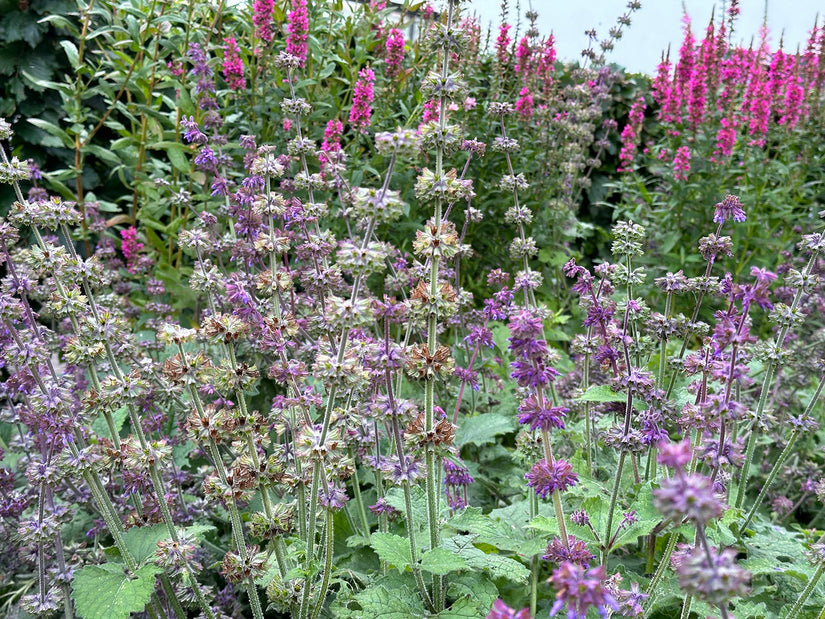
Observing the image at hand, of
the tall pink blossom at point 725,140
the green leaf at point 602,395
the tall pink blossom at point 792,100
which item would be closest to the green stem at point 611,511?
the green leaf at point 602,395

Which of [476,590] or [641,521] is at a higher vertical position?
[641,521]

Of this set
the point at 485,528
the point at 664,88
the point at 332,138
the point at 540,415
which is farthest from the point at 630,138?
the point at 540,415

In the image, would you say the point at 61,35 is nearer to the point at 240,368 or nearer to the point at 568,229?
the point at 568,229

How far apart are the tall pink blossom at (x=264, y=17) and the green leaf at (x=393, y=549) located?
12.3 feet

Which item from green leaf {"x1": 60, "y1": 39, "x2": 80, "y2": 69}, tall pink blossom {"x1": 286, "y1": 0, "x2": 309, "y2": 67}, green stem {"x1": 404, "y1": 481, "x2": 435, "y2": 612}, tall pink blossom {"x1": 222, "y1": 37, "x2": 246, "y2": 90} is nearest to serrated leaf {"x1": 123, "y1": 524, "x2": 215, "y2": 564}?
green stem {"x1": 404, "y1": 481, "x2": 435, "y2": 612}

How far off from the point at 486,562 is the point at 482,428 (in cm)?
137

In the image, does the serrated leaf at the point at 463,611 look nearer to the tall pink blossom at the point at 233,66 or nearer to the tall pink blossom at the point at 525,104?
the tall pink blossom at the point at 233,66

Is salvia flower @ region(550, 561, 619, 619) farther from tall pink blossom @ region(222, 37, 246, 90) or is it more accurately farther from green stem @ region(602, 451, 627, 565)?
tall pink blossom @ region(222, 37, 246, 90)

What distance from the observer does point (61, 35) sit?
20.0 ft

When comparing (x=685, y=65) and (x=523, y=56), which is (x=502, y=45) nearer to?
(x=523, y=56)

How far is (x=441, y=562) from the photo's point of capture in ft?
6.29

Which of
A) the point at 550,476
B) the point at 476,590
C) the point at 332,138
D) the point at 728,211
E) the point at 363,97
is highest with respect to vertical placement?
the point at 363,97

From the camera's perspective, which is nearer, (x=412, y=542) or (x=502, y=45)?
(x=412, y=542)

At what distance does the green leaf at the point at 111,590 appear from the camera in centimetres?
207
